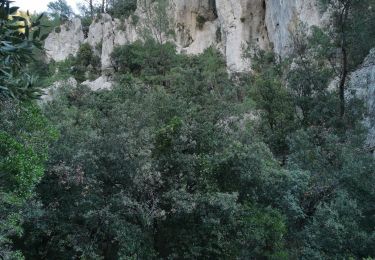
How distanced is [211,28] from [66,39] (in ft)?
65.9

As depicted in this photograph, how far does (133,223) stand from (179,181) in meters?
1.88

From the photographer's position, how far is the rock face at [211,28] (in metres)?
34.1

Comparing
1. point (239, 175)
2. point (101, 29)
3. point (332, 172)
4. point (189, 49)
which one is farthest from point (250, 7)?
point (239, 175)

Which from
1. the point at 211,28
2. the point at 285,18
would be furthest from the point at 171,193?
the point at 211,28

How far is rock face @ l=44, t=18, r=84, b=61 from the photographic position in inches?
2114

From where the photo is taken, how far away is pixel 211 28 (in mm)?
44625

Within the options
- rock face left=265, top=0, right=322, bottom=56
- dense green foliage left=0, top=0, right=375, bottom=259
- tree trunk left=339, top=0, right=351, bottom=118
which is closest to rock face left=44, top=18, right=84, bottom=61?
rock face left=265, top=0, right=322, bottom=56

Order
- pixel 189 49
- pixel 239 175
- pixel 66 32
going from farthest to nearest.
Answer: pixel 66 32, pixel 189 49, pixel 239 175

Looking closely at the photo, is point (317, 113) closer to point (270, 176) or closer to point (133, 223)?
point (270, 176)

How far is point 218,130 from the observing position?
15.0 meters

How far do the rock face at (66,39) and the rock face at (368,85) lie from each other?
36760 millimetres

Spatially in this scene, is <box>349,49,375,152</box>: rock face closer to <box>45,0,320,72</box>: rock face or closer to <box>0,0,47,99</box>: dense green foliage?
<box>45,0,320,72</box>: rock face

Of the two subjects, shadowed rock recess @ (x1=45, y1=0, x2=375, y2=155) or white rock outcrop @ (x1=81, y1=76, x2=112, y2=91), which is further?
white rock outcrop @ (x1=81, y1=76, x2=112, y2=91)

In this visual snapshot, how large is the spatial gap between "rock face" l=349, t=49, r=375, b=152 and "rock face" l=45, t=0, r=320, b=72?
24.0ft
